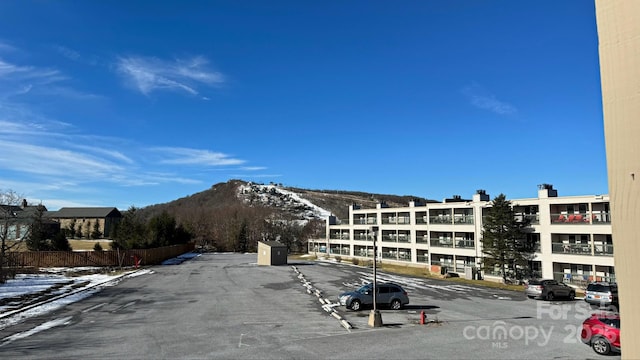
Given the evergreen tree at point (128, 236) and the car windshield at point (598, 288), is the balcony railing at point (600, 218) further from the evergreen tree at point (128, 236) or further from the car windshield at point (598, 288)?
the evergreen tree at point (128, 236)

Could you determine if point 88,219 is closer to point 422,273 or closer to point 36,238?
point 36,238

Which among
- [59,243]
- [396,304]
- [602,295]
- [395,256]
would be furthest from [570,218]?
[59,243]

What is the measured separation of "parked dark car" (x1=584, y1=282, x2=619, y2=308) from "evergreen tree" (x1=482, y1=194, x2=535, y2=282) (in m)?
13.9

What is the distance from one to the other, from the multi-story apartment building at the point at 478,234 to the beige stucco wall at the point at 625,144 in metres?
19.1

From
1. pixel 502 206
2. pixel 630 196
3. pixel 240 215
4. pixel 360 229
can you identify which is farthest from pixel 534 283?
pixel 240 215

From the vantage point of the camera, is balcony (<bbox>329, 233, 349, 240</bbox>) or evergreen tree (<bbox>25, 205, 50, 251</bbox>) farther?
balcony (<bbox>329, 233, 349, 240</bbox>)

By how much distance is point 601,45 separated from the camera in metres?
2.83

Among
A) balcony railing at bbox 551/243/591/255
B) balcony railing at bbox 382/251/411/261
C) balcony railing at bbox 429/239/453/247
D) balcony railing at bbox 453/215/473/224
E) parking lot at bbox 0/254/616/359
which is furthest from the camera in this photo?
balcony railing at bbox 382/251/411/261

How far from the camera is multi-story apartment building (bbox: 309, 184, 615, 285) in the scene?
40.2 metres

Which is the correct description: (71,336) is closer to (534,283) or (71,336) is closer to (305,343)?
(305,343)

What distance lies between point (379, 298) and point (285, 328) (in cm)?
876

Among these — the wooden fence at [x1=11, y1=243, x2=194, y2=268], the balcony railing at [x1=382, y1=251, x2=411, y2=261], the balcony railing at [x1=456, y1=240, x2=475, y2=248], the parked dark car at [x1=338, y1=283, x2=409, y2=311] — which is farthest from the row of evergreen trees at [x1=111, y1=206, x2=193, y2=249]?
the balcony railing at [x1=456, y1=240, x2=475, y2=248]

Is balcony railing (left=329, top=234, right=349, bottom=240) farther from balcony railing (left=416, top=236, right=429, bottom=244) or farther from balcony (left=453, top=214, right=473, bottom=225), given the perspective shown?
balcony (left=453, top=214, right=473, bottom=225)

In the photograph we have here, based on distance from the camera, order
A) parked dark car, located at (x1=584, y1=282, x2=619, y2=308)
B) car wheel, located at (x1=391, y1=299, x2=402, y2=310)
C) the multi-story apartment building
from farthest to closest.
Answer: the multi-story apartment building, parked dark car, located at (x1=584, y1=282, x2=619, y2=308), car wheel, located at (x1=391, y1=299, x2=402, y2=310)
